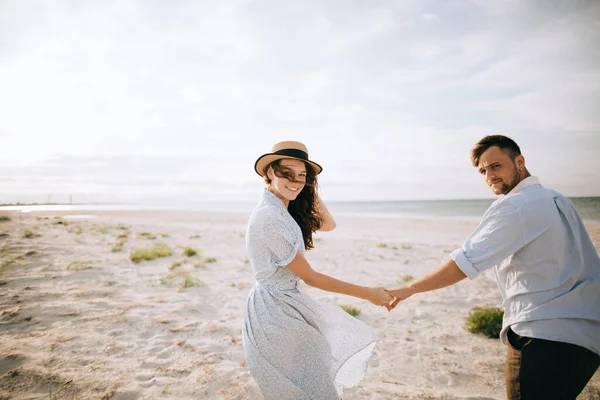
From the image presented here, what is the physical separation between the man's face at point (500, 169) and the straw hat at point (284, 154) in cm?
143

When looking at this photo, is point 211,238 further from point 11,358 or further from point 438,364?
point 438,364

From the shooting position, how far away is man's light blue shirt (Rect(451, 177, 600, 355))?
6.40 feet

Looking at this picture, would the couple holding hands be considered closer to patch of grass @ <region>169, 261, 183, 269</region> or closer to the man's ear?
the man's ear

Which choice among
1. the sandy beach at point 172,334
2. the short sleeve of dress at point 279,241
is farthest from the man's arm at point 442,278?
the sandy beach at point 172,334

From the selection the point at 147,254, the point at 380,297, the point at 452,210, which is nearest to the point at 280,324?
the point at 380,297

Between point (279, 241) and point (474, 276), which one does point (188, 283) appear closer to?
point (279, 241)

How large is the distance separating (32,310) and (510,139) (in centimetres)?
713

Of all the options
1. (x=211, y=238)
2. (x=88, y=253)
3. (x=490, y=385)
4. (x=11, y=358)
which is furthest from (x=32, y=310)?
(x=211, y=238)

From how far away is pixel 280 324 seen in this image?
2.51m

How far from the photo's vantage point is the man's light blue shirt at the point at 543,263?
195 cm

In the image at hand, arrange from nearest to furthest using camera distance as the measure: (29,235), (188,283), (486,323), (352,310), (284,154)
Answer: (284,154)
(486,323)
(352,310)
(188,283)
(29,235)

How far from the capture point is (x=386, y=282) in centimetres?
769

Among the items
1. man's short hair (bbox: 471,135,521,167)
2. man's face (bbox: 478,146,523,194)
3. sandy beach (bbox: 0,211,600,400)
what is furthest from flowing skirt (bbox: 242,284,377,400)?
man's short hair (bbox: 471,135,521,167)

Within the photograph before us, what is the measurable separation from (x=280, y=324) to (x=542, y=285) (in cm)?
188
